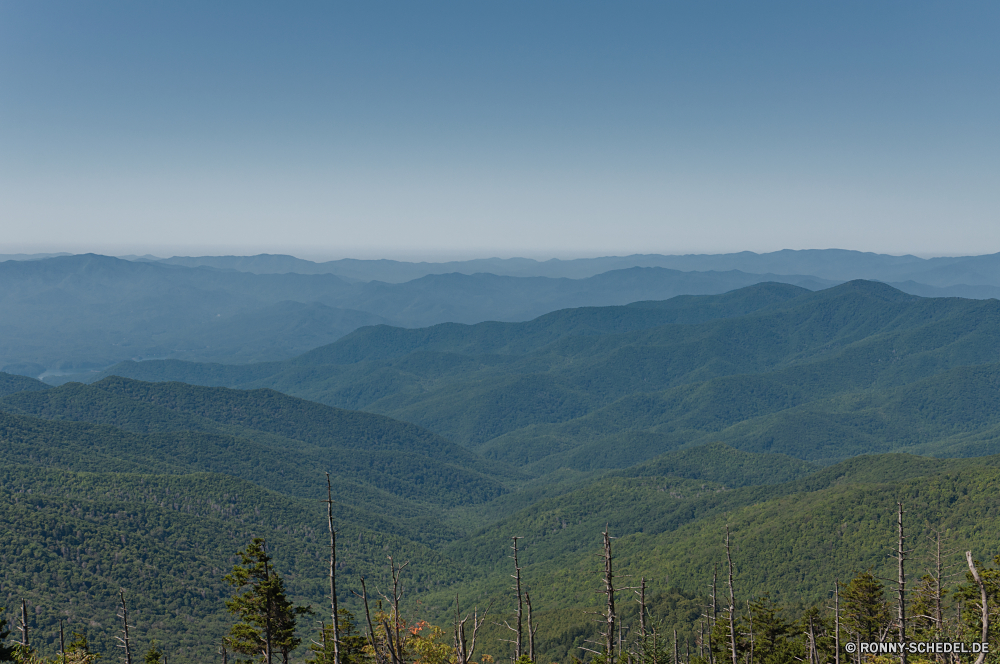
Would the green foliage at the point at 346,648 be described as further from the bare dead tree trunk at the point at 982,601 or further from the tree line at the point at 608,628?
the bare dead tree trunk at the point at 982,601

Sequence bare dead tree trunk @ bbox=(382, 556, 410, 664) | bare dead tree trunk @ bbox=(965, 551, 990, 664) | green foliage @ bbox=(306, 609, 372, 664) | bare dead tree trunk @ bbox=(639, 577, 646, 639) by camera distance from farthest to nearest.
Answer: green foliage @ bbox=(306, 609, 372, 664)
bare dead tree trunk @ bbox=(639, 577, 646, 639)
bare dead tree trunk @ bbox=(382, 556, 410, 664)
bare dead tree trunk @ bbox=(965, 551, 990, 664)

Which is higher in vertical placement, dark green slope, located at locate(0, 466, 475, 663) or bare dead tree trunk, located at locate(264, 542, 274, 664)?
bare dead tree trunk, located at locate(264, 542, 274, 664)

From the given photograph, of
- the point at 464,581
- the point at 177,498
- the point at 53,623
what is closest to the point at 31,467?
the point at 177,498

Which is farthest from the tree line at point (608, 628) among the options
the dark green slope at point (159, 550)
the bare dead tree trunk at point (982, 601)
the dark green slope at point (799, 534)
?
the dark green slope at point (159, 550)

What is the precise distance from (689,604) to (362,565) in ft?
318

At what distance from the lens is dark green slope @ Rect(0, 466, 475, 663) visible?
4215 inches

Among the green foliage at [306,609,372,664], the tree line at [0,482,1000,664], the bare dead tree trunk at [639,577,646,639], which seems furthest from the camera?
the green foliage at [306,609,372,664]

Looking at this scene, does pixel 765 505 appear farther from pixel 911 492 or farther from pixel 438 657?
pixel 438 657

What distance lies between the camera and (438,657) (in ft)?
86.5

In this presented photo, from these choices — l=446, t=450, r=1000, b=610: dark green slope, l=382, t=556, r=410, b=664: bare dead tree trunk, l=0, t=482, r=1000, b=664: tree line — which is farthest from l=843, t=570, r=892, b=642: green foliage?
l=446, t=450, r=1000, b=610: dark green slope

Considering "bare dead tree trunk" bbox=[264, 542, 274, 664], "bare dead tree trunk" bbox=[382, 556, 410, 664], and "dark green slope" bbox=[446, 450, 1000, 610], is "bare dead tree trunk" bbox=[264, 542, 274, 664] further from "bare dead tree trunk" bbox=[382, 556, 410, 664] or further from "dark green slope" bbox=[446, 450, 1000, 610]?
"dark green slope" bbox=[446, 450, 1000, 610]

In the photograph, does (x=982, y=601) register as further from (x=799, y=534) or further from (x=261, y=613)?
(x=799, y=534)

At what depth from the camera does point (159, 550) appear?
13388cm

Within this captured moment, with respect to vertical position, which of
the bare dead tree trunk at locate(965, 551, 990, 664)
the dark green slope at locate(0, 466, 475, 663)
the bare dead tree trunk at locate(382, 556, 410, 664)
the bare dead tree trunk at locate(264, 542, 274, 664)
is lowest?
the dark green slope at locate(0, 466, 475, 663)
